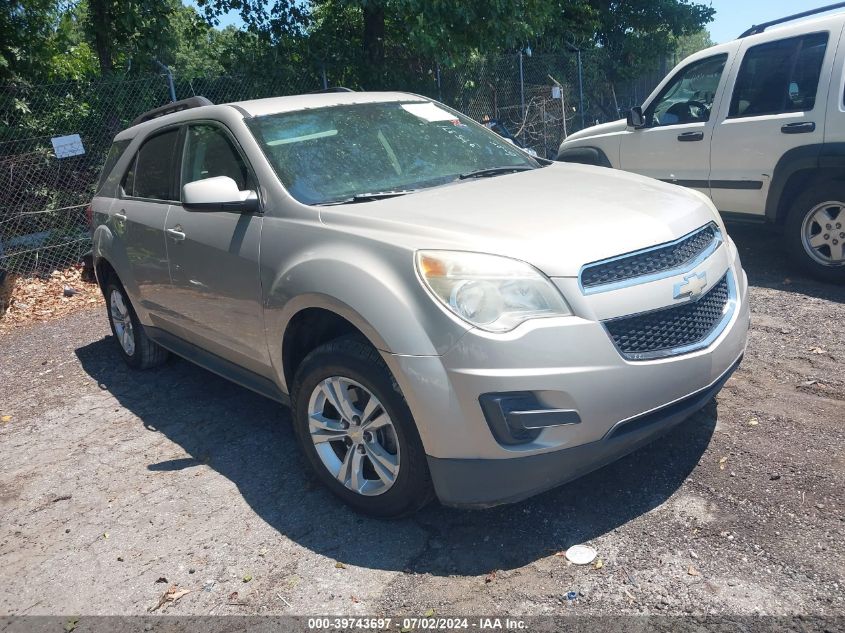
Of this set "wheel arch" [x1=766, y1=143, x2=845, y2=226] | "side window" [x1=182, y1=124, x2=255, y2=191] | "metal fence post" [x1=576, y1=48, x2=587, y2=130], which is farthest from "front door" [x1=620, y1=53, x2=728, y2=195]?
"metal fence post" [x1=576, y1=48, x2=587, y2=130]

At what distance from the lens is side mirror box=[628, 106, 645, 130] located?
23.8 feet

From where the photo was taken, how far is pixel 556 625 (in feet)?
8.61

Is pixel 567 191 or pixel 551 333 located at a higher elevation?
pixel 567 191

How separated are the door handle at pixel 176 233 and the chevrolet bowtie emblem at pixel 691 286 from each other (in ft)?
8.94

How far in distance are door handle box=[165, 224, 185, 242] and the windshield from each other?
2.53ft

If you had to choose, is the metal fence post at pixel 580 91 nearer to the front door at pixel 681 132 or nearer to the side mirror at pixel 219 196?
the front door at pixel 681 132

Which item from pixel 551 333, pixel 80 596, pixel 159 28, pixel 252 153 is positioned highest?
pixel 159 28

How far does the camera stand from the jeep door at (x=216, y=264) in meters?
3.80

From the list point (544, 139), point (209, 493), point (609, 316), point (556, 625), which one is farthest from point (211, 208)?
point (544, 139)

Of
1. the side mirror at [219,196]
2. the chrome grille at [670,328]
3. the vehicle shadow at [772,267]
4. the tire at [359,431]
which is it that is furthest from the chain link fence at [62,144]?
the chrome grille at [670,328]

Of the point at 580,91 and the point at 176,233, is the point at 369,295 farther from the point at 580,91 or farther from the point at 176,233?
the point at 580,91

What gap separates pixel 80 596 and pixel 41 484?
1295 mm

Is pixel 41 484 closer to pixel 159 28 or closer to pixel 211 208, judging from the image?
pixel 211 208

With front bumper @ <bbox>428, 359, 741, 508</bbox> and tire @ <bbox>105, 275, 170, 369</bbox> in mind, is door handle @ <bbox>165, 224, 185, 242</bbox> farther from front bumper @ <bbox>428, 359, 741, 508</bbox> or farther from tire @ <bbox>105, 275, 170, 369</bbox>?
front bumper @ <bbox>428, 359, 741, 508</bbox>
